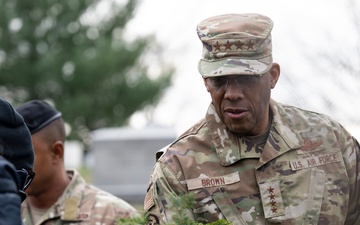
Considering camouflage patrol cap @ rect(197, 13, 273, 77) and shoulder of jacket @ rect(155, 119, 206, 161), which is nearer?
camouflage patrol cap @ rect(197, 13, 273, 77)

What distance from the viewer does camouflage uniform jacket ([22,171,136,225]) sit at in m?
6.80

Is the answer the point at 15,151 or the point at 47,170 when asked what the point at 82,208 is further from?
the point at 15,151

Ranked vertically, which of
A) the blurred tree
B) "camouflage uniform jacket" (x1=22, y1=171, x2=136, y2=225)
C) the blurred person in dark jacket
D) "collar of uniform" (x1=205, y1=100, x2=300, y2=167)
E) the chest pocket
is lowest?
the blurred tree

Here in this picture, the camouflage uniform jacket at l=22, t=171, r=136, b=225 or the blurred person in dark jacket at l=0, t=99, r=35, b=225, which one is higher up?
the blurred person in dark jacket at l=0, t=99, r=35, b=225

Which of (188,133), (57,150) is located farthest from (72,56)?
(188,133)

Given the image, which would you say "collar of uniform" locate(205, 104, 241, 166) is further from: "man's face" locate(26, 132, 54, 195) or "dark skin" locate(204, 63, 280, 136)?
"man's face" locate(26, 132, 54, 195)

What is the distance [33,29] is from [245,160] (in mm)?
Result: 27270

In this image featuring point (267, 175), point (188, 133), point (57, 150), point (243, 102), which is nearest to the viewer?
point (243, 102)

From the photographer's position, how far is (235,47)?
507cm

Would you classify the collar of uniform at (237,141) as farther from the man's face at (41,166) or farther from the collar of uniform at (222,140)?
the man's face at (41,166)

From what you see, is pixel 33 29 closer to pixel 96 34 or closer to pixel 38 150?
pixel 96 34

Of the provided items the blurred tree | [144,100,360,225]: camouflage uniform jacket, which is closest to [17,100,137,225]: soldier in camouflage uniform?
[144,100,360,225]: camouflage uniform jacket

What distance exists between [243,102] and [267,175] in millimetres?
381

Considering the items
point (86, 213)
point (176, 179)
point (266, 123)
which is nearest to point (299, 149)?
point (266, 123)
